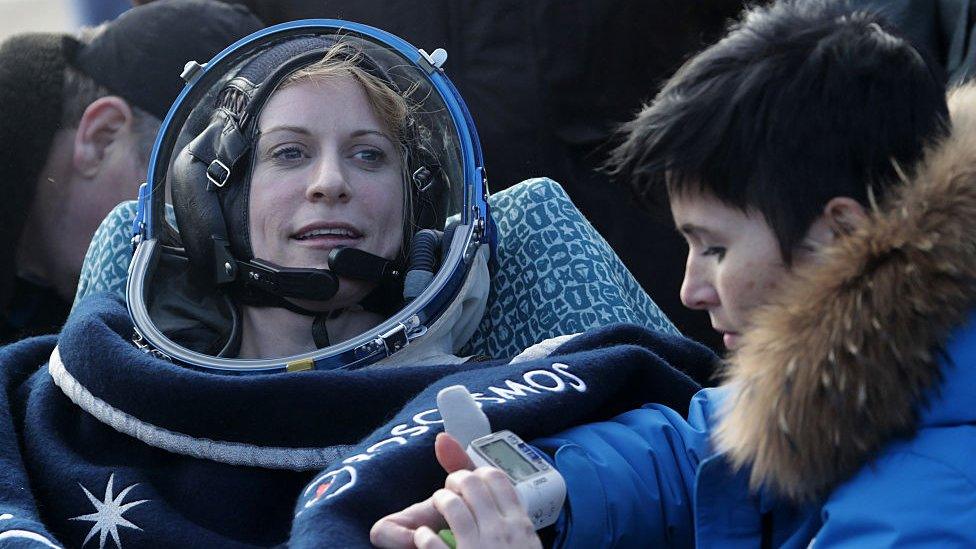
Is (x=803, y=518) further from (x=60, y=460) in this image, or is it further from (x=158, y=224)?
(x=158, y=224)

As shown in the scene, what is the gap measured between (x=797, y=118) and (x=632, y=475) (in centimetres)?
55

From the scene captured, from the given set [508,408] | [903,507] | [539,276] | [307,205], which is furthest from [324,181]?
[903,507]

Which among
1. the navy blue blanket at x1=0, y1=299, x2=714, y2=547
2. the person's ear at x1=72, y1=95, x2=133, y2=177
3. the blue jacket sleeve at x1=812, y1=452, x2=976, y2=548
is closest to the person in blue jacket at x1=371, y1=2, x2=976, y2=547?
the blue jacket sleeve at x1=812, y1=452, x2=976, y2=548

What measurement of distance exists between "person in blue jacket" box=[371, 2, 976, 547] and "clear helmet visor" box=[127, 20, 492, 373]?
2.05 feet

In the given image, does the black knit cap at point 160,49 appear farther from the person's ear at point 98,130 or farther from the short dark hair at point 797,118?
the short dark hair at point 797,118

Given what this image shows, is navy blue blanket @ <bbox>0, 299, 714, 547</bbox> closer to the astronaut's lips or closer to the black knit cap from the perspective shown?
the astronaut's lips

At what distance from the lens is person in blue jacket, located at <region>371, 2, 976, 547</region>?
149 cm

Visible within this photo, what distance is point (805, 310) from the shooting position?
155 cm

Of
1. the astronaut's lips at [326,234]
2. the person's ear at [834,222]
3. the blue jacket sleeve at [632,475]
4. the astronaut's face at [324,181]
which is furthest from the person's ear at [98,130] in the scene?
the person's ear at [834,222]

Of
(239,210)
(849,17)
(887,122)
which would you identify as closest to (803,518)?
(887,122)

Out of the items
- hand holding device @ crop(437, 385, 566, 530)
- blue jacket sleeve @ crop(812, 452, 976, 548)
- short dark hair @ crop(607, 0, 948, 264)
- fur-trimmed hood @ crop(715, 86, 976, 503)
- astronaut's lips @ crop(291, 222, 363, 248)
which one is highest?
short dark hair @ crop(607, 0, 948, 264)

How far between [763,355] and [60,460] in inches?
42.7

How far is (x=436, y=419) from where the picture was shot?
6.07 feet

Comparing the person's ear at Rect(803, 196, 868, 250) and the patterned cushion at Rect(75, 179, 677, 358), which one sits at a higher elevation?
the person's ear at Rect(803, 196, 868, 250)
